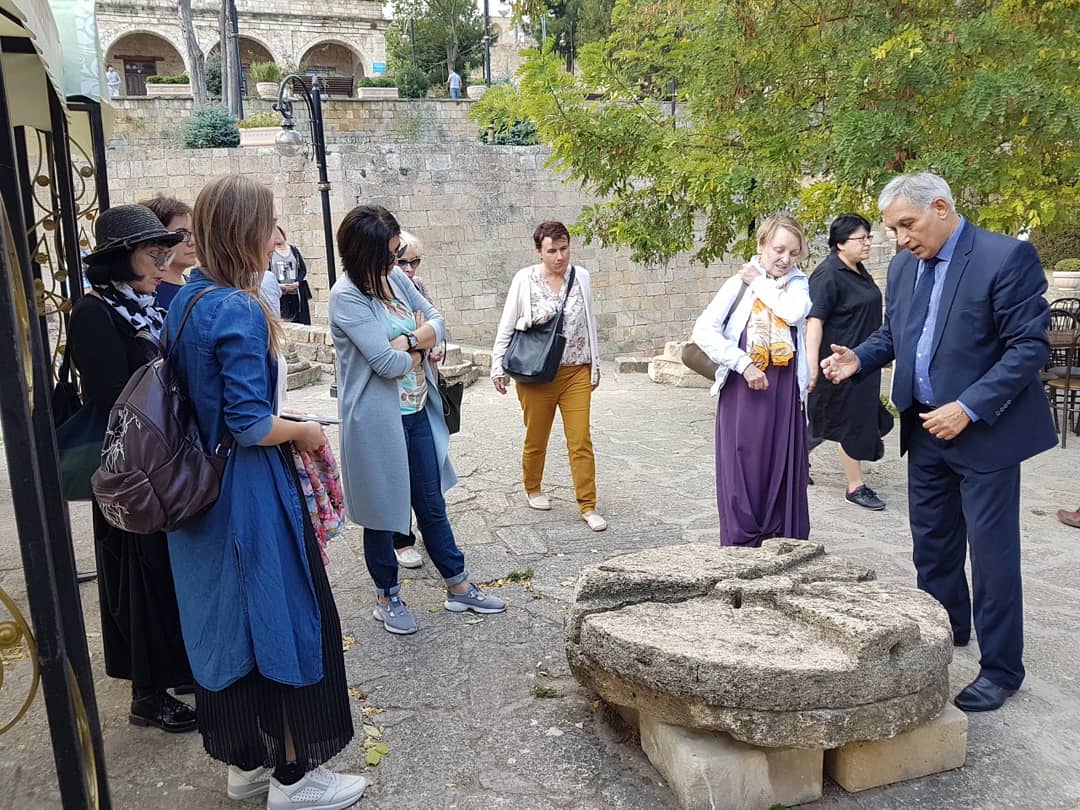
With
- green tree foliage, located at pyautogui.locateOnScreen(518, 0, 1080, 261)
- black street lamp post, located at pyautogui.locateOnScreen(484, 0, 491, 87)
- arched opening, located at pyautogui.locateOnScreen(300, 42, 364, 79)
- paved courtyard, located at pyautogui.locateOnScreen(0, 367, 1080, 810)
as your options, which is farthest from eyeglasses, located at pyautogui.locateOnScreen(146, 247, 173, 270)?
arched opening, located at pyautogui.locateOnScreen(300, 42, 364, 79)

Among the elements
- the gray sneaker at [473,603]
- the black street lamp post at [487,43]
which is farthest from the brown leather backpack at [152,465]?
the black street lamp post at [487,43]

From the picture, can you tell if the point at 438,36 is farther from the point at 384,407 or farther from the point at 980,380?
the point at 980,380

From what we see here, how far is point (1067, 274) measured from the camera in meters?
17.4

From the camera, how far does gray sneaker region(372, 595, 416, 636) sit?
3.82 metres

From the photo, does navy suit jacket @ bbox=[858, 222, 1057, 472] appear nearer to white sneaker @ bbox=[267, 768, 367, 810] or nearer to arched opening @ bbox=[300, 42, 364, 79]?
white sneaker @ bbox=[267, 768, 367, 810]

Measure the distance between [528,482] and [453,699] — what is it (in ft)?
8.03

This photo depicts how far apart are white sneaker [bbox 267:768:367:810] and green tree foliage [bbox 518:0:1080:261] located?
4721 millimetres

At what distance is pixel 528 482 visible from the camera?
5.65 metres

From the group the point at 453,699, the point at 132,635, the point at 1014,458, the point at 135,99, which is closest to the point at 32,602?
the point at 132,635

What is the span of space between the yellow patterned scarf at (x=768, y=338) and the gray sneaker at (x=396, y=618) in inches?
78.0

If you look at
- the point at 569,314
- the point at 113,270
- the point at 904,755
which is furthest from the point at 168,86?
the point at 904,755

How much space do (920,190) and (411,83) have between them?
106 ft

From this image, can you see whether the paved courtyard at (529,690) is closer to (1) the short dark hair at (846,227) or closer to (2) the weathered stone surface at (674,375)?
(1) the short dark hair at (846,227)

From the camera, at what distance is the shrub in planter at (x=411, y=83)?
32.6 m
